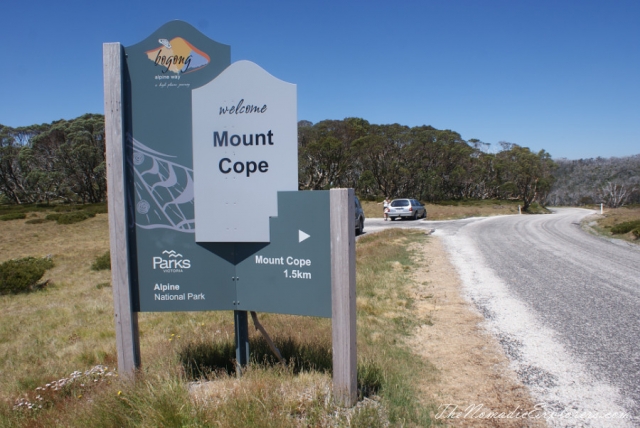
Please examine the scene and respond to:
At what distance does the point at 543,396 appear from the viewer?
379 cm

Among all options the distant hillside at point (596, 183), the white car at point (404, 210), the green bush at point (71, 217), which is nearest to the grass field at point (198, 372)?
the white car at point (404, 210)

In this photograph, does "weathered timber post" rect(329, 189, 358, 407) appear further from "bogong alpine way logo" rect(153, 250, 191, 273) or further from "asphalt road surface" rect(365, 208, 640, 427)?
"asphalt road surface" rect(365, 208, 640, 427)

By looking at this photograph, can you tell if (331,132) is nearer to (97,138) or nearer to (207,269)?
(97,138)

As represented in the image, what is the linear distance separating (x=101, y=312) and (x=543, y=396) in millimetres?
7100

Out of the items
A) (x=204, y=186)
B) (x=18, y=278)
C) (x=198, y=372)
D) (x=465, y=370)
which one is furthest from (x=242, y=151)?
(x=18, y=278)

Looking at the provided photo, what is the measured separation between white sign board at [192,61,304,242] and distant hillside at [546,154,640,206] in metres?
89.9

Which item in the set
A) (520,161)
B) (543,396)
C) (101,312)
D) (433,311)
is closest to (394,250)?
(433,311)

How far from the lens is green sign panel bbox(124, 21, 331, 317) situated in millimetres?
3551

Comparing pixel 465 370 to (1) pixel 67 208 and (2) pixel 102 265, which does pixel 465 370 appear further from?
(1) pixel 67 208

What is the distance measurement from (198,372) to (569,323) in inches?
191

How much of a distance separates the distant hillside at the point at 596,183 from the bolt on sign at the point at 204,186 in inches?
3536

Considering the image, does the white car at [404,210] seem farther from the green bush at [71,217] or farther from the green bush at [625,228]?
the green bush at [71,217]

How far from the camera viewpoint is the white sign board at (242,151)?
3398 mm

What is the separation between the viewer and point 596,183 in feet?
310
